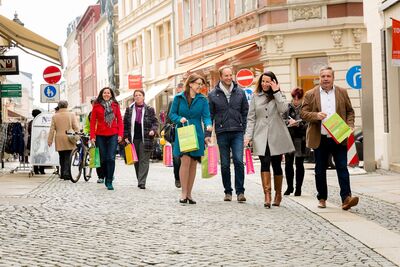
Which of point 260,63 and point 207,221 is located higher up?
point 260,63

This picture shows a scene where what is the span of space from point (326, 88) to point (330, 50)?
19251 millimetres

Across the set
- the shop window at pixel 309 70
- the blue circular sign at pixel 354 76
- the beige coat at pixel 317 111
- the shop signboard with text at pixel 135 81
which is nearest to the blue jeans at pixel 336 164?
the beige coat at pixel 317 111

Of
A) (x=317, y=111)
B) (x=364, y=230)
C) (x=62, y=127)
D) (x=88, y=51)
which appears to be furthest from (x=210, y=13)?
(x=88, y=51)

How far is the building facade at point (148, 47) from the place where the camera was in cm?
4934

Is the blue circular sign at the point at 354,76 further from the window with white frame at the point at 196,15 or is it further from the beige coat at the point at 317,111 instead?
the window with white frame at the point at 196,15

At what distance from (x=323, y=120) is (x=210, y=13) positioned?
28.7 m

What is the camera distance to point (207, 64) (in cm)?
3528

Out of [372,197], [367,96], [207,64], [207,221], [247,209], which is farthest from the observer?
[207,64]

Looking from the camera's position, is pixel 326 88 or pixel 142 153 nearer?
pixel 326 88

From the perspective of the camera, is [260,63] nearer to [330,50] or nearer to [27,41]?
[330,50]

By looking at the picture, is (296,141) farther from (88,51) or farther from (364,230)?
(88,51)

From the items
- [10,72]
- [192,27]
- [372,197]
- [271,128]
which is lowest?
[372,197]

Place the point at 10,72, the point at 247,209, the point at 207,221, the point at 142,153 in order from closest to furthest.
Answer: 1. the point at 207,221
2. the point at 247,209
3. the point at 142,153
4. the point at 10,72

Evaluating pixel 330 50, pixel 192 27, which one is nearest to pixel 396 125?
pixel 330 50
